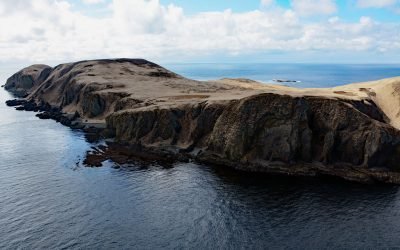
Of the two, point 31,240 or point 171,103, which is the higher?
point 171,103

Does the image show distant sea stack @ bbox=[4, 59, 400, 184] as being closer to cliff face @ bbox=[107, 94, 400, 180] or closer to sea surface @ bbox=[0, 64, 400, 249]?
cliff face @ bbox=[107, 94, 400, 180]

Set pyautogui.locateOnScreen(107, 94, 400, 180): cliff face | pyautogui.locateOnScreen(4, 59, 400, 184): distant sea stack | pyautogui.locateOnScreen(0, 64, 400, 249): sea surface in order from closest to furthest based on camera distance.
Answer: pyautogui.locateOnScreen(0, 64, 400, 249): sea surface
pyautogui.locateOnScreen(107, 94, 400, 180): cliff face
pyautogui.locateOnScreen(4, 59, 400, 184): distant sea stack

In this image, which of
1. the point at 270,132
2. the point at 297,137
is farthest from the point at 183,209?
the point at 297,137

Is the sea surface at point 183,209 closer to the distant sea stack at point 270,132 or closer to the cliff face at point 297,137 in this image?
the distant sea stack at point 270,132

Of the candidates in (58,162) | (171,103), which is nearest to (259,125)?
(171,103)

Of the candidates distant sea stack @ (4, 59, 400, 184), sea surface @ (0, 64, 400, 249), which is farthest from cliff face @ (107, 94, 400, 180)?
sea surface @ (0, 64, 400, 249)

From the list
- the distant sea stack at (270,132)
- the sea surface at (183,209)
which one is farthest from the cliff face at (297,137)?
the sea surface at (183,209)

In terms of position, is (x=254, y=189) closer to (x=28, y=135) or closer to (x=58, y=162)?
(x=58, y=162)

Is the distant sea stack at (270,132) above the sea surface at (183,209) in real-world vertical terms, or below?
above
